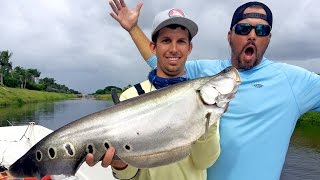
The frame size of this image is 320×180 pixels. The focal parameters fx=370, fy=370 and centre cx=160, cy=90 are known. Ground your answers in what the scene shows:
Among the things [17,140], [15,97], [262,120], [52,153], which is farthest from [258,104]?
[15,97]

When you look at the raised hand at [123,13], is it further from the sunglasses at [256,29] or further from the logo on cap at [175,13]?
the sunglasses at [256,29]

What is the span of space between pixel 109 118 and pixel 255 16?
2437 mm

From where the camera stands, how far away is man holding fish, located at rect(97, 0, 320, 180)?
14.6ft

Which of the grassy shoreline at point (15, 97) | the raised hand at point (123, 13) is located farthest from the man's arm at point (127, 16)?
the grassy shoreline at point (15, 97)

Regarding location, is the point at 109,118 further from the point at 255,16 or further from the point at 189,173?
the point at 255,16

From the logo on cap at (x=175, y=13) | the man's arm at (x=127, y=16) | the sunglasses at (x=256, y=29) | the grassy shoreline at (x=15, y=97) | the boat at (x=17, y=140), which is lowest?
the boat at (x=17, y=140)

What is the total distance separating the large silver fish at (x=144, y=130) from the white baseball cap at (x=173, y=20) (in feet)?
3.32

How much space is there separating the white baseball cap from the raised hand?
51.8 inches

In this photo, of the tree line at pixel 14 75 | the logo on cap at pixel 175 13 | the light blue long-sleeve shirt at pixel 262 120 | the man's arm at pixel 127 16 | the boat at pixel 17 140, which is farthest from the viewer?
the tree line at pixel 14 75

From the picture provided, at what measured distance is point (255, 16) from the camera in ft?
15.5

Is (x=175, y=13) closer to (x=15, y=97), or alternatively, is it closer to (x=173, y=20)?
(x=173, y=20)

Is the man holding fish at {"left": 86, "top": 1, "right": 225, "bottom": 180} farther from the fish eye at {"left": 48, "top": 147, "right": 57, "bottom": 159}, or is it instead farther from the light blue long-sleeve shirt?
the fish eye at {"left": 48, "top": 147, "right": 57, "bottom": 159}

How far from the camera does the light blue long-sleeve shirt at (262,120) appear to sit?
4.44 metres

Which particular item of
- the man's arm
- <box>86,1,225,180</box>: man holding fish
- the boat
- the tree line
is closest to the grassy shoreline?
the tree line
